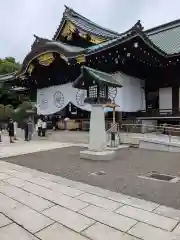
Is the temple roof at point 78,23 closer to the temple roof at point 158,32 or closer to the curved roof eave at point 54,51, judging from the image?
the temple roof at point 158,32

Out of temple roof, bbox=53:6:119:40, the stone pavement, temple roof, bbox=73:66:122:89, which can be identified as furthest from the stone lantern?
temple roof, bbox=53:6:119:40

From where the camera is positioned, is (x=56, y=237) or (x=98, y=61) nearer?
(x=56, y=237)

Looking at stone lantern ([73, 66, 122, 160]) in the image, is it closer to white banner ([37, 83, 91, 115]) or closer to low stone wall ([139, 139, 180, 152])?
low stone wall ([139, 139, 180, 152])

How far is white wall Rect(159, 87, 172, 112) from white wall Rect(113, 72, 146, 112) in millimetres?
1237

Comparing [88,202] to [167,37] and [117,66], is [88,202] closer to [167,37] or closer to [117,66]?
[117,66]

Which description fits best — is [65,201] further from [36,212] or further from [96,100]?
[96,100]

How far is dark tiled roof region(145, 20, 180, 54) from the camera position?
15973 millimetres

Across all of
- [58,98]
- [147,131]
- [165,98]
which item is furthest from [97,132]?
[58,98]

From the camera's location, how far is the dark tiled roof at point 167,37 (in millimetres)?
15973

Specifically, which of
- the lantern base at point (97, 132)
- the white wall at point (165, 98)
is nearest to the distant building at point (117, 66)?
the white wall at point (165, 98)

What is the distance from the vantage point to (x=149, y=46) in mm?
13477

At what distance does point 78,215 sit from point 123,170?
3380 millimetres

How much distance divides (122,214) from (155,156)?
5.90 meters

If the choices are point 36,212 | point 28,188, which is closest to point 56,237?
point 36,212
